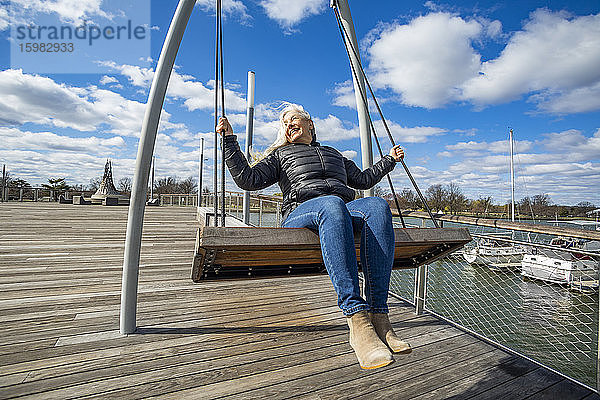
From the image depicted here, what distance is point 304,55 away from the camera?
334 centimetres

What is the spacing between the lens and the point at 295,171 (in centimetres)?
173

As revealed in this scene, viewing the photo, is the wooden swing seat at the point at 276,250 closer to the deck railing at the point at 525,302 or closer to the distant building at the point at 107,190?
the deck railing at the point at 525,302

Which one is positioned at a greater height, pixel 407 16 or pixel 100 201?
pixel 407 16

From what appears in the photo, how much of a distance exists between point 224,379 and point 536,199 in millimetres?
26580

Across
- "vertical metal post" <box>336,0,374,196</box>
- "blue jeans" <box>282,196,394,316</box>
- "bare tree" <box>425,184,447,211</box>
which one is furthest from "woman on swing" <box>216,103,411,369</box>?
"bare tree" <box>425,184,447,211</box>

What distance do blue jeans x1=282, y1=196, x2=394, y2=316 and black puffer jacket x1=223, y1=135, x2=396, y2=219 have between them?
0.89ft

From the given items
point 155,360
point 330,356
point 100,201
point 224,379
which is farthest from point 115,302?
point 100,201

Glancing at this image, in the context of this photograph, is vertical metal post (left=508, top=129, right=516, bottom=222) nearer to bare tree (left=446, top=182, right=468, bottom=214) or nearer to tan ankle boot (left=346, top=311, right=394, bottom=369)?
bare tree (left=446, top=182, right=468, bottom=214)

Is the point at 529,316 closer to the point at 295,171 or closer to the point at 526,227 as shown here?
the point at 526,227

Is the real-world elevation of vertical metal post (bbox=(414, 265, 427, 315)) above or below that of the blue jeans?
below

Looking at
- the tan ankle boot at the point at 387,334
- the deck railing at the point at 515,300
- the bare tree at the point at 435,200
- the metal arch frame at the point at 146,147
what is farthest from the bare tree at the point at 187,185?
the tan ankle boot at the point at 387,334

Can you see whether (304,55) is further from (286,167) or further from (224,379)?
(224,379)

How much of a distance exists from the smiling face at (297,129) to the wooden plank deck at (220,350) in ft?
4.18

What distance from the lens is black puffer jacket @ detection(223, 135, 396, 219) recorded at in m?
1.66
